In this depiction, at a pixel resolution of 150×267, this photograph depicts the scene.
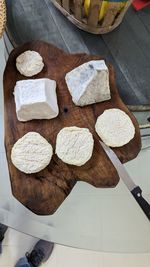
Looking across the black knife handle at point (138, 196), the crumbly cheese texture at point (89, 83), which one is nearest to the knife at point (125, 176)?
the black knife handle at point (138, 196)

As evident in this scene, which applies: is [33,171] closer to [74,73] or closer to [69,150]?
[69,150]

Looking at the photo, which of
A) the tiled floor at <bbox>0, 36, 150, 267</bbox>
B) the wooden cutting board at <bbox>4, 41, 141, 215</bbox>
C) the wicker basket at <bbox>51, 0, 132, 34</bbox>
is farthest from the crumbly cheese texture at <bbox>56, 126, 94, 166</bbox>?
the tiled floor at <bbox>0, 36, 150, 267</bbox>

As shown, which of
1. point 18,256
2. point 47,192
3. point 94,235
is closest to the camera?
point 47,192

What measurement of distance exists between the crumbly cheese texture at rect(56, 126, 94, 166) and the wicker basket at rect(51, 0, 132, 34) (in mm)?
259

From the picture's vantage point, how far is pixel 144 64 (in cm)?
83

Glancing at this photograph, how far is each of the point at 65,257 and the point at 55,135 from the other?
1.86 feet

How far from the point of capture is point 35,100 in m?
0.67

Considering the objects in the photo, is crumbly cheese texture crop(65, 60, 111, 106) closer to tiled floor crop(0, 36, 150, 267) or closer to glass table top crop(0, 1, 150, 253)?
glass table top crop(0, 1, 150, 253)

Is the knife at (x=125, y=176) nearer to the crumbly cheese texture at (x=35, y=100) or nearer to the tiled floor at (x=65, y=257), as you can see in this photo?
the crumbly cheese texture at (x=35, y=100)

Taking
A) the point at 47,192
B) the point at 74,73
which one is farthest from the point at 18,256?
the point at 74,73

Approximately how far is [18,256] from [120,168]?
23.5 inches

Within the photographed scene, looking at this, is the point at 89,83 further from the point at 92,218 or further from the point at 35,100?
the point at 92,218

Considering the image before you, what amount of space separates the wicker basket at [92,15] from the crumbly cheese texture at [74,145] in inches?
10.2

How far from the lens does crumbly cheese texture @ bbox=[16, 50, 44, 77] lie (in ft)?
2.37
